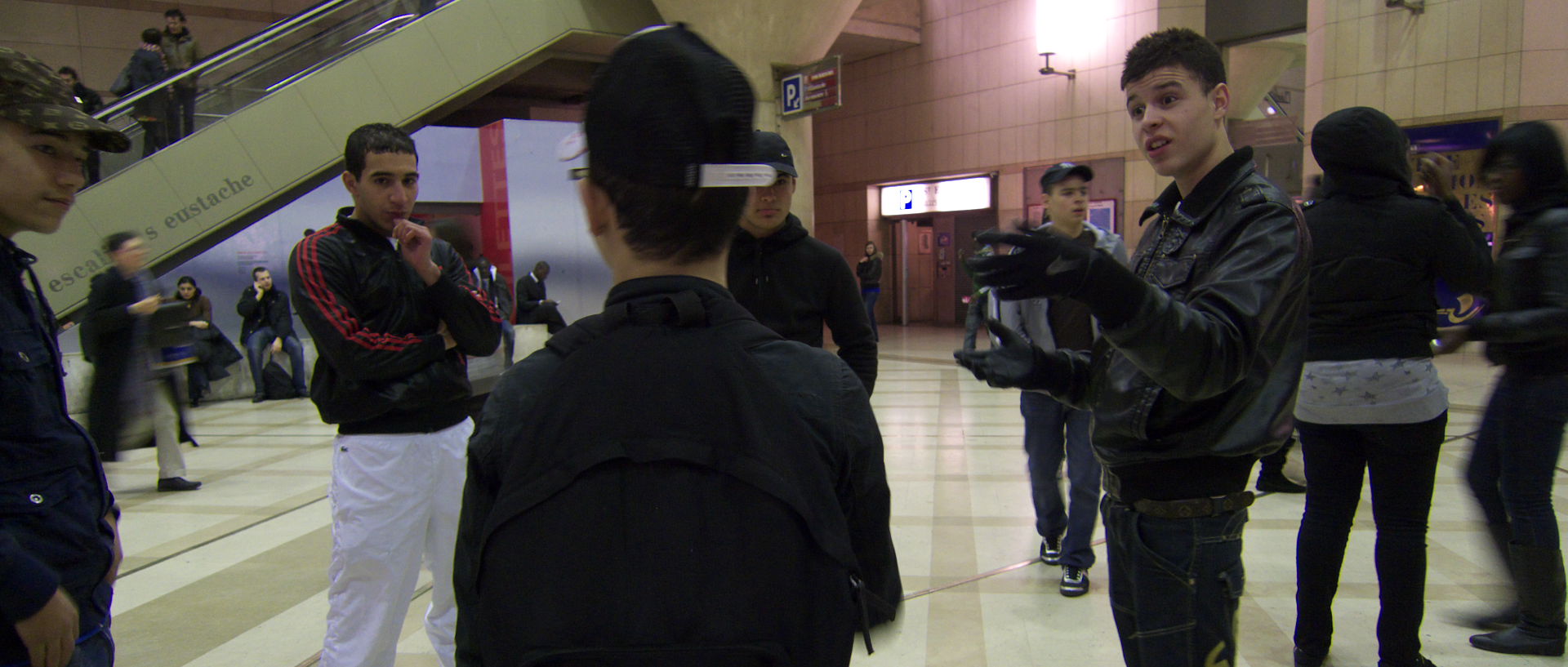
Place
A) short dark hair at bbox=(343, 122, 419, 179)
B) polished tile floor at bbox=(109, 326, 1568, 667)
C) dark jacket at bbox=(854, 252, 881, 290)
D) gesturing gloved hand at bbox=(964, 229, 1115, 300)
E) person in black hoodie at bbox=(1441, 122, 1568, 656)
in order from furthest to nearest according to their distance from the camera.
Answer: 1. dark jacket at bbox=(854, 252, 881, 290)
2. polished tile floor at bbox=(109, 326, 1568, 667)
3. person in black hoodie at bbox=(1441, 122, 1568, 656)
4. short dark hair at bbox=(343, 122, 419, 179)
5. gesturing gloved hand at bbox=(964, 229, 1115, 300)

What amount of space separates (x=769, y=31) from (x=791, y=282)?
1000 centimetres

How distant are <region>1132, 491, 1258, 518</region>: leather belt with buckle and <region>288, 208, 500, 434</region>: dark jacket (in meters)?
2.01

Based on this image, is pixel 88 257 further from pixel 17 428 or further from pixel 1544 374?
pixel 1544 374

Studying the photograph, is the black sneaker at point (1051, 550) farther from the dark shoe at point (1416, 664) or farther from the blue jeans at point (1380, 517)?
the dark shoe at point (1416, 664)

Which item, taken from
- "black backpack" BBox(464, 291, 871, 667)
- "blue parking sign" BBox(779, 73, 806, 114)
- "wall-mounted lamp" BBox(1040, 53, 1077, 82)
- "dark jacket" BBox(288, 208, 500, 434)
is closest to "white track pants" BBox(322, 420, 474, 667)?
"dark jacket" BBox(288, 208, 500, 434)

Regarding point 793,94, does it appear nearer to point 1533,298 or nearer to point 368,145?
point 368,145

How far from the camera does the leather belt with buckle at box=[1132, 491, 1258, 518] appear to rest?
71.7 inches

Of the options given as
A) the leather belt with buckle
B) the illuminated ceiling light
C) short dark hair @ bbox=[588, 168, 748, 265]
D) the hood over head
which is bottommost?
the leather belt with buckle

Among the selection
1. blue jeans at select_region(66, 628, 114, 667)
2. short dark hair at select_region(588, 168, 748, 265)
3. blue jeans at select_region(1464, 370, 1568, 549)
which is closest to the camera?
short dark hair at select_region(588, 168, 748, 265)

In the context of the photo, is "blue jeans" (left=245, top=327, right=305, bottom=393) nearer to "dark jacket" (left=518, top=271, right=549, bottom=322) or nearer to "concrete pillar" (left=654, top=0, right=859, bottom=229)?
"dark jacket" (left=518, top=271, right=549, bottom=322)

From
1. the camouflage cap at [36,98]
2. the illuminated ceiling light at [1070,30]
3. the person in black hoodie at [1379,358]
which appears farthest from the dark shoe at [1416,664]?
the illuminated ceiling light at [1070,30]

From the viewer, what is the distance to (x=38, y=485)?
1.54m

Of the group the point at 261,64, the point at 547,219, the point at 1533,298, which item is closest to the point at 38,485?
the point at 1533,298

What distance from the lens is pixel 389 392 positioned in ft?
8.49
